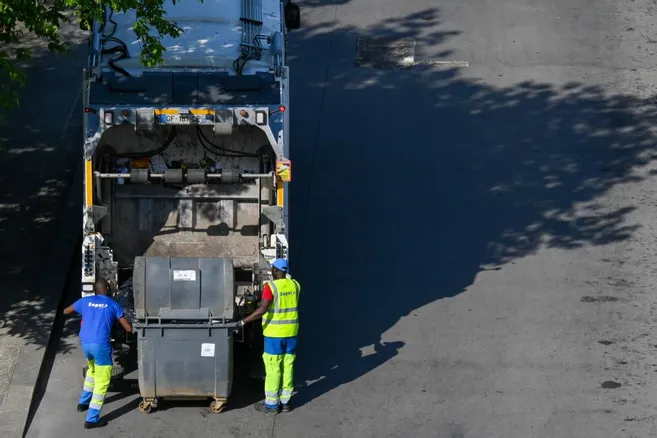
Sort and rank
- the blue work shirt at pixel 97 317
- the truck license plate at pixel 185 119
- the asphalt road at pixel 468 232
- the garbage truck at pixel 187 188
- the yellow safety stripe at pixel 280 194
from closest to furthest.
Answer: the blue work shirt at pixel 97 317, the garbage truck at pixel 187 188, the asphalt road at pixel 468 232, the truck license plate at pixel 185 119, the yellow safety stripe at pixel 280 194

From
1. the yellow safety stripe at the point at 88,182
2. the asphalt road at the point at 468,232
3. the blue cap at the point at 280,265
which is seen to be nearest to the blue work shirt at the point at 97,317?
the asphalt road at the point at 468,232

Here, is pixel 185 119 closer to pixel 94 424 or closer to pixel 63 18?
Result: pixel 63 18

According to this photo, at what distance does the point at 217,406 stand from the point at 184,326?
798mm

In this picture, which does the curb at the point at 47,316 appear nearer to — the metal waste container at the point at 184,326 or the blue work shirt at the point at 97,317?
the blue work shirt at the point at 97,317

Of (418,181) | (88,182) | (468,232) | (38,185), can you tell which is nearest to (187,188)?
(88,182)

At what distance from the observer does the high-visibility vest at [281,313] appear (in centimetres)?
1205

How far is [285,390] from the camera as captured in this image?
39.8 feet

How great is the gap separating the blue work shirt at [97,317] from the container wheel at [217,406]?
1.09m

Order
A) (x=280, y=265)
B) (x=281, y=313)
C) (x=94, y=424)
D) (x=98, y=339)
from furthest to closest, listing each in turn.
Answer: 1. (x=280, y=265)
2. (x=281, y=313)
3. (x=94, y=424)
4. (x=98, y=339)

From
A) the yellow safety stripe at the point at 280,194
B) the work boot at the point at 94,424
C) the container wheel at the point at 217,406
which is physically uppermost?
the yellow safety stripe at the point at 280,194

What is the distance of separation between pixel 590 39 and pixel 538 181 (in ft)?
13.3

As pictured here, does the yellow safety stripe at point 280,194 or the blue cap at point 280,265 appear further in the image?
the yellow safety stripe at point 280,194

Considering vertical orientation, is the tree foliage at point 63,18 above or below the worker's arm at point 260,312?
above

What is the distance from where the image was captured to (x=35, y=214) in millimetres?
15320
